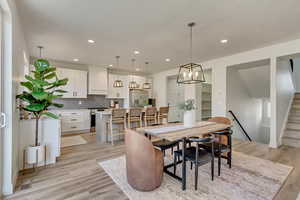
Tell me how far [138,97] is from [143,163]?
17.2 ft

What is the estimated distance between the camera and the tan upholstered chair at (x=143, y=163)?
1.81 meters

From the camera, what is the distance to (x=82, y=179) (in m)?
2.22

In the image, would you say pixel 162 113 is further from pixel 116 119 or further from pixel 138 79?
pixel 138 79

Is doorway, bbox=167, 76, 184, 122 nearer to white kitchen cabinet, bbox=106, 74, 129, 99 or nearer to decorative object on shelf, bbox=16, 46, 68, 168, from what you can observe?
white kitchen cabinet, bbox=106, 74, 129, 99

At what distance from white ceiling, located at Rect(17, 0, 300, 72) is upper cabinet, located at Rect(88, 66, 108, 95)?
1.68 m

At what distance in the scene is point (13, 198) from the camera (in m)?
1.78

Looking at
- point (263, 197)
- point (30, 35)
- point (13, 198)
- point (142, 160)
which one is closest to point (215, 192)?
point (263, 197)

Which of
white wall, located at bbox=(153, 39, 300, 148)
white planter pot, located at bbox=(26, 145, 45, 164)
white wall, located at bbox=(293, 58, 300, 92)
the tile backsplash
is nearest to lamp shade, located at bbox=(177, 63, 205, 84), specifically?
white wall, located at bbox=(153, 39, 300, 148)

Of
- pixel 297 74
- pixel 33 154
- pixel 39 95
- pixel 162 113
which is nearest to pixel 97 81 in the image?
pixel 162 113

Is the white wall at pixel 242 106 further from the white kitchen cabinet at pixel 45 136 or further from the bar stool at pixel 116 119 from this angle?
the white kitchen cabinet at pixel 45 136

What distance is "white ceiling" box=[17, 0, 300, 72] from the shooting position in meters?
2.19

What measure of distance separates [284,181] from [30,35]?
556 cm

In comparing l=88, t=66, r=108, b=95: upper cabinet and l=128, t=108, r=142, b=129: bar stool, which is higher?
l=88, t=66, r=108, b=95: upper cabinet

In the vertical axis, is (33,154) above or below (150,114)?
below
